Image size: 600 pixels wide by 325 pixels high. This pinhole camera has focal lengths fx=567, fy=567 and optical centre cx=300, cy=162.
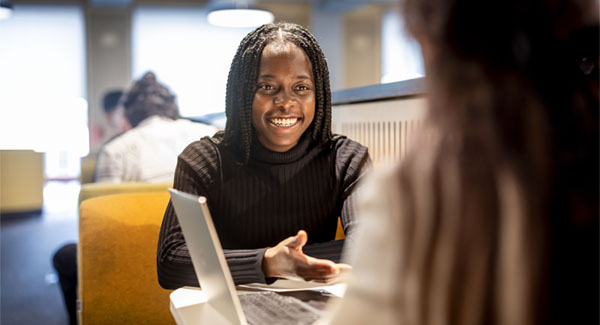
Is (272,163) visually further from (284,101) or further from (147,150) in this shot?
(147,150)

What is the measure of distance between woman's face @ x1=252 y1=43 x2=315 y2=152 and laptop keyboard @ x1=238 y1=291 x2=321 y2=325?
1.23 ft

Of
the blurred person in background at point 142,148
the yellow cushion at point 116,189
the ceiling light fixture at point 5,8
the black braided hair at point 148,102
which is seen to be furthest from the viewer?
the ceiling light fixture at point 5,8

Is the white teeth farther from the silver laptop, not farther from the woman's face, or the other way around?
the silver laptop

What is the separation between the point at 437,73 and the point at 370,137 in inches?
54.3

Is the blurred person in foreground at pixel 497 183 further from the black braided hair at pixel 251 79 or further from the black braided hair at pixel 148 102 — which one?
the black braided hair at pixel 148 102

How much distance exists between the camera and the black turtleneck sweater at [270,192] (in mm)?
1233

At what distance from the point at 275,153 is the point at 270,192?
0.29 ft

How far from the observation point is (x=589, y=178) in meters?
0.47

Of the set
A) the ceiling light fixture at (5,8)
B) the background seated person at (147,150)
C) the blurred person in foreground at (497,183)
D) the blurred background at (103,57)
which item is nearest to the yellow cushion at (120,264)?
the background seated person at (147,150)

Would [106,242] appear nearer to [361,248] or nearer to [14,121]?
[361,248]

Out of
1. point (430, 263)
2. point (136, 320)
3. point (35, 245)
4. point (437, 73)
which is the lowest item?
point (35, 245)

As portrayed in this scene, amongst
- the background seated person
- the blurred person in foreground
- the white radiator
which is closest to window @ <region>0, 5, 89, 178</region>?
the background seated person

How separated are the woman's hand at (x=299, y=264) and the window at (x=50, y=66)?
782 cm

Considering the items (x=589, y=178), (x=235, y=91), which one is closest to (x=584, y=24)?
(x=589, y=178)
